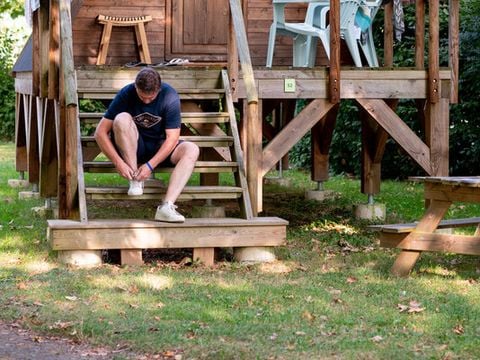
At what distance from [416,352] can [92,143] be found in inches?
152

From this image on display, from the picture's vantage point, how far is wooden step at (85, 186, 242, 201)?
7887mm

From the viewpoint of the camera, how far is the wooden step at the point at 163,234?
7500mm

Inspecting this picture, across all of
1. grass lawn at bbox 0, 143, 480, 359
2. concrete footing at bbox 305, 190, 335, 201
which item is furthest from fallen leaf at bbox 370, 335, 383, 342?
concrete footing at bbox 305, 190, 335, 201

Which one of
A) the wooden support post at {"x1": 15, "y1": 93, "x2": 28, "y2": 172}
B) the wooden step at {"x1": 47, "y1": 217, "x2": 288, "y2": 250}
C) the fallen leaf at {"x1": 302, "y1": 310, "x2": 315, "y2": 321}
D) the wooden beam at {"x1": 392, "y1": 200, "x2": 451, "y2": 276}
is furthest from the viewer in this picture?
the wooden support post at {"x1": 15, "y1": 93, "x2": 28, "y2": 172}

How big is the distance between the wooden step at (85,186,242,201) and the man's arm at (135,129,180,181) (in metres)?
0.16

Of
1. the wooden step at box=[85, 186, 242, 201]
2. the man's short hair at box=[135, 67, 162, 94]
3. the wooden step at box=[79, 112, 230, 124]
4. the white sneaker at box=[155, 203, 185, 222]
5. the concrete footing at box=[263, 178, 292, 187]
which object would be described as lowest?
the concrete footing at box=[263, 178, 292, 187]

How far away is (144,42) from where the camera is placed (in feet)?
38.7

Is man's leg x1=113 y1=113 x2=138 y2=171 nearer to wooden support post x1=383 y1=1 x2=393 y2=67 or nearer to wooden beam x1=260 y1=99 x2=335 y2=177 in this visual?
wooden beam x1=260 y1=99 x2=335 y2=177

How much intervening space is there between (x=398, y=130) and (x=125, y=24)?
3.64m

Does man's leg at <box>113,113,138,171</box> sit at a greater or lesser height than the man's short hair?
lesser

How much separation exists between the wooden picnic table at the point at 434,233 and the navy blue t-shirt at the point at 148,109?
1.79m

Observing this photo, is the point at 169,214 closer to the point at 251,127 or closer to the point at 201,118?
the point at 251,127

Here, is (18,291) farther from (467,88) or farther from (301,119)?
(467,88)

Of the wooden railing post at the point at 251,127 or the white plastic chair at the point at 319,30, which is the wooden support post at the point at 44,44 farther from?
the white plastic chair at the point at 319,30
